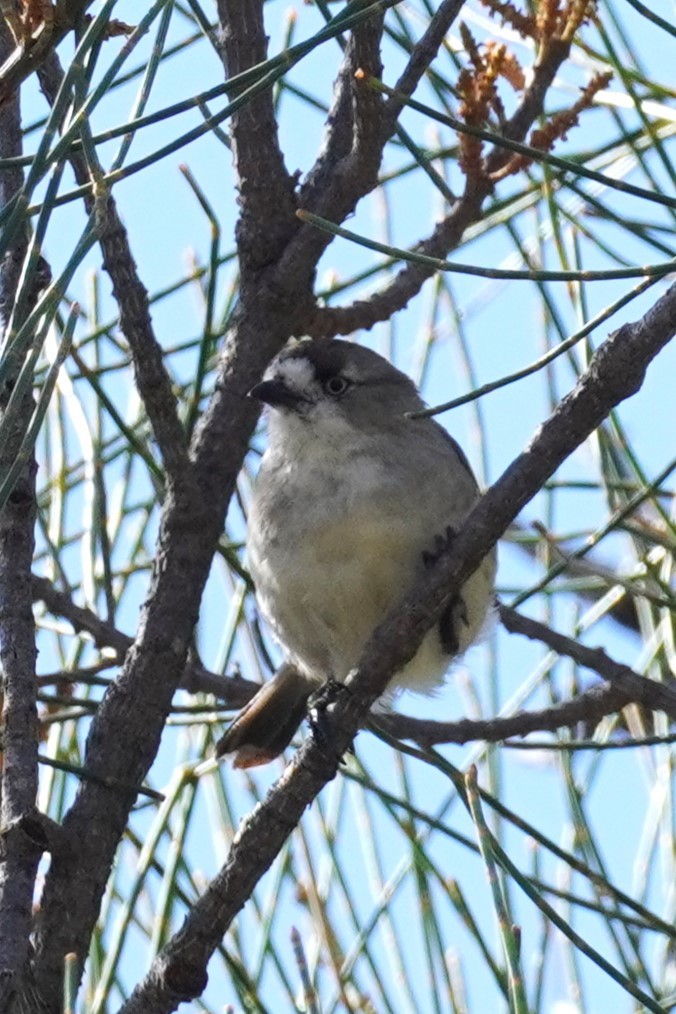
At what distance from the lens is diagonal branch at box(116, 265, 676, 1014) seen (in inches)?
88.7

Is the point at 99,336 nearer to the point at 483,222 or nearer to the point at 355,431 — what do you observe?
the point at 355,431

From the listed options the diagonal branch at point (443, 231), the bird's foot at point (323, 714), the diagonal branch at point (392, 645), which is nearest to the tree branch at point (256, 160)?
the diagonal branch at point (443, 231)

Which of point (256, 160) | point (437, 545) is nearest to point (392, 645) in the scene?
point (437, 545)

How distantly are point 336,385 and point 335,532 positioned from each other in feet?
1.99

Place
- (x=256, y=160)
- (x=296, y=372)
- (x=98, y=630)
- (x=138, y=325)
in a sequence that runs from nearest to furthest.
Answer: (x=138, y=325) → (x=98, y=630) → (x=256, y=160) → (x=296, y=372)

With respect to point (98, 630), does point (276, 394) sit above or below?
above

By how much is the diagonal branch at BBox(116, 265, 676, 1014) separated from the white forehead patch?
1.29m

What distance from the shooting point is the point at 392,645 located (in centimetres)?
254

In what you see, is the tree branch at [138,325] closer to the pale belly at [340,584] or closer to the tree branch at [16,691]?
the tree branch at [16,691]

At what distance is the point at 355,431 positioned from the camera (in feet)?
12.6

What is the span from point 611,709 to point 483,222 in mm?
1276

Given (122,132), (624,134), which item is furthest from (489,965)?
(624,134)

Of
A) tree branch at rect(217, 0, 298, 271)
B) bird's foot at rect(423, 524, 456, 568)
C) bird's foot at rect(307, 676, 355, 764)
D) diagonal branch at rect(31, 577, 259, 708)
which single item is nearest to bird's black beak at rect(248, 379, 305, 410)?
tree branch at rect(217, 0, 298, 271)

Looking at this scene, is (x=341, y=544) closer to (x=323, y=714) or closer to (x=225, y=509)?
(x=225, y=509)
